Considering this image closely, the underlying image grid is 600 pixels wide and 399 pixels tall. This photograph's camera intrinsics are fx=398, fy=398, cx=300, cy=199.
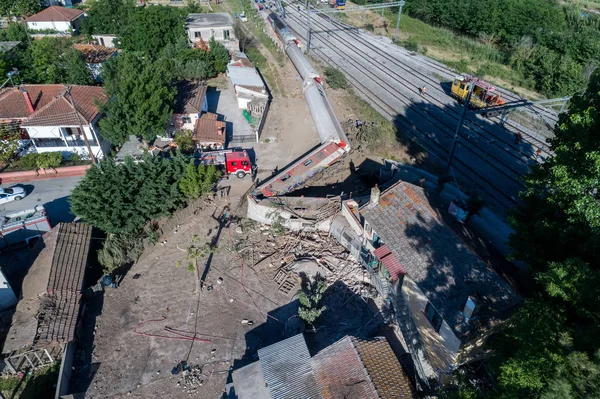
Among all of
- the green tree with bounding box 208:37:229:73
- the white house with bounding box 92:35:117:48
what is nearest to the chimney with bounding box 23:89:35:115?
the green tree with bounding box 208:37:229:73

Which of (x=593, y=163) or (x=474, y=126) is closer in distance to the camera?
(x=593, y=163)

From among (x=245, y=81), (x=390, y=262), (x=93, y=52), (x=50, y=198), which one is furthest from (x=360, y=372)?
(x=93, y=52)

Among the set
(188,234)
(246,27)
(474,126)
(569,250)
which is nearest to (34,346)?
(188,234)

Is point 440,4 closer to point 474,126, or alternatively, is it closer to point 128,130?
point 474,126

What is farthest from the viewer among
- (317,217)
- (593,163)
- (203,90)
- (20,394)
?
(203,90)

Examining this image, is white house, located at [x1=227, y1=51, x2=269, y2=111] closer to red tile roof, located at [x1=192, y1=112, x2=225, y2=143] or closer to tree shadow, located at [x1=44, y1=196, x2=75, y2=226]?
red tile roof, located at [x1=192, y1=112, x2=225, y2=143]

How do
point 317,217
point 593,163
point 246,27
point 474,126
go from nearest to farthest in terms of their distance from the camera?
point 593,163 → point 317,217 → point 474,126 → point 246,27

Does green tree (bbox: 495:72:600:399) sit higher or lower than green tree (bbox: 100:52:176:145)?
higher
